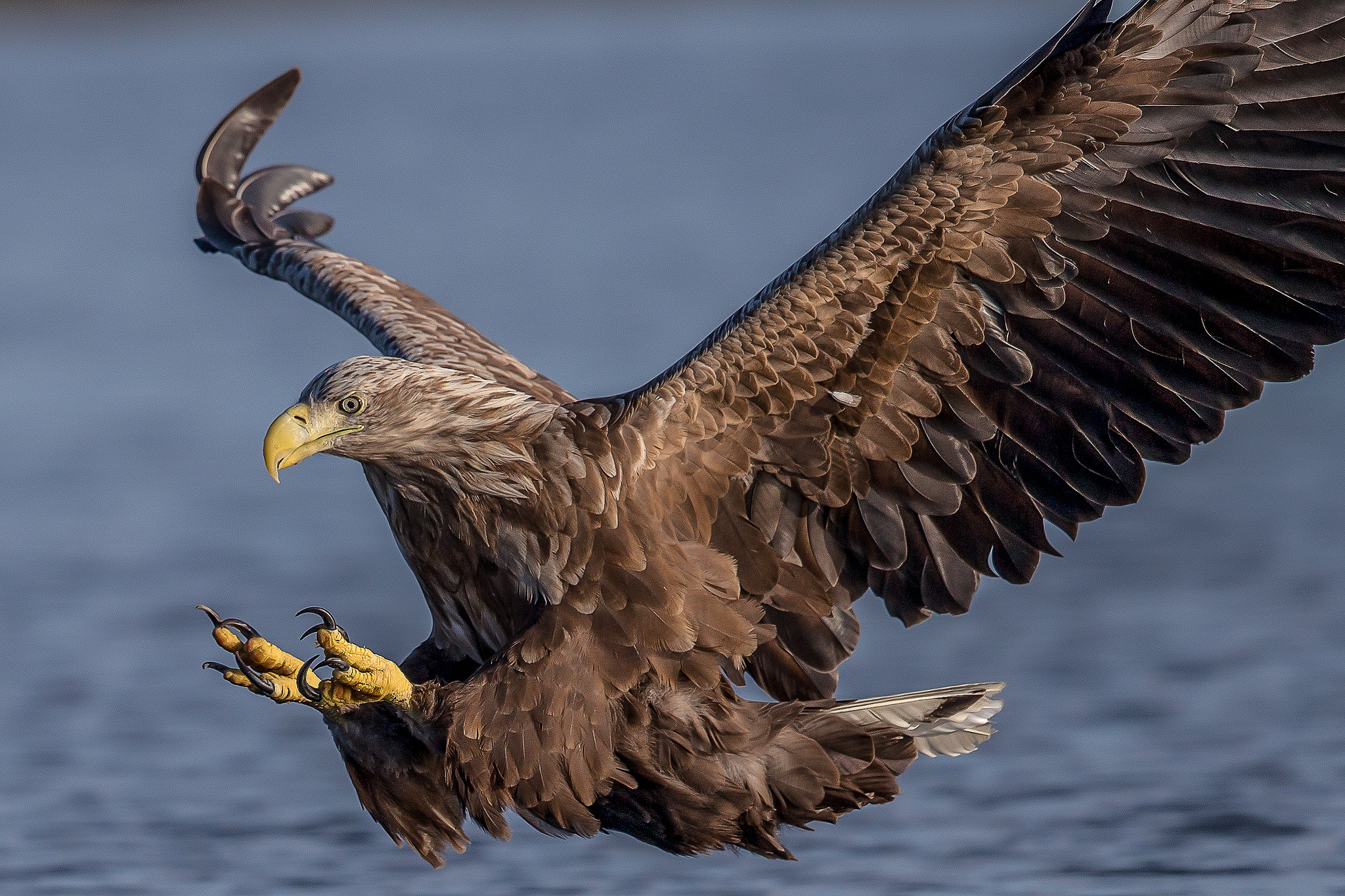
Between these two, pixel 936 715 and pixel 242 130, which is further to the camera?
pixel 242 130

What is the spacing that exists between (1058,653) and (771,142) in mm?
21547

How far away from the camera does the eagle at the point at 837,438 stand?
17.4 feet

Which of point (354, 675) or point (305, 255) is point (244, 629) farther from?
point (305, 255)

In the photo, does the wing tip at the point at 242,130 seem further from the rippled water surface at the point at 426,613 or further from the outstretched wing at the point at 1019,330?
the outstretched wing at the point at 1019,330

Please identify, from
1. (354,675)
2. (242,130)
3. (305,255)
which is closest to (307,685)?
(354,675)

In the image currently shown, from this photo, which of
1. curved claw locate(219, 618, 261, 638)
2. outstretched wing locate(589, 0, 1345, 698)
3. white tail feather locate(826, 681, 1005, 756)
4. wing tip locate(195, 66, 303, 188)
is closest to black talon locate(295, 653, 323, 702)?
curved claw locate(219, 618, 261, 638)

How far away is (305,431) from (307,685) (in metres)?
0.73

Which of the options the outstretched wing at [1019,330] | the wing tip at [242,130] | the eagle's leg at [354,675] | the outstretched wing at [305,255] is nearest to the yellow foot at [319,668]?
the eagle's leg at [354,675]

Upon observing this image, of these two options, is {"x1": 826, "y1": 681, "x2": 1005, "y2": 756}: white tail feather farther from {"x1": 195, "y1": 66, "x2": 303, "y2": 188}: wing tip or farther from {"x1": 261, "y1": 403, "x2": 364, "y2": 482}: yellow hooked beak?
{"x1": 195, "y1": 66, "x2": 303, "y2": 188}: wing tip

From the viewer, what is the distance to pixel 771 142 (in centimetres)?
2986

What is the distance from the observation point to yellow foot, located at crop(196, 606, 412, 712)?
5473mm

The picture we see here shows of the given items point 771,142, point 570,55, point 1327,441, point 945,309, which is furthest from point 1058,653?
point 570,55

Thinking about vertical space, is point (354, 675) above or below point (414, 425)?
below

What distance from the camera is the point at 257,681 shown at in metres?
5.62
